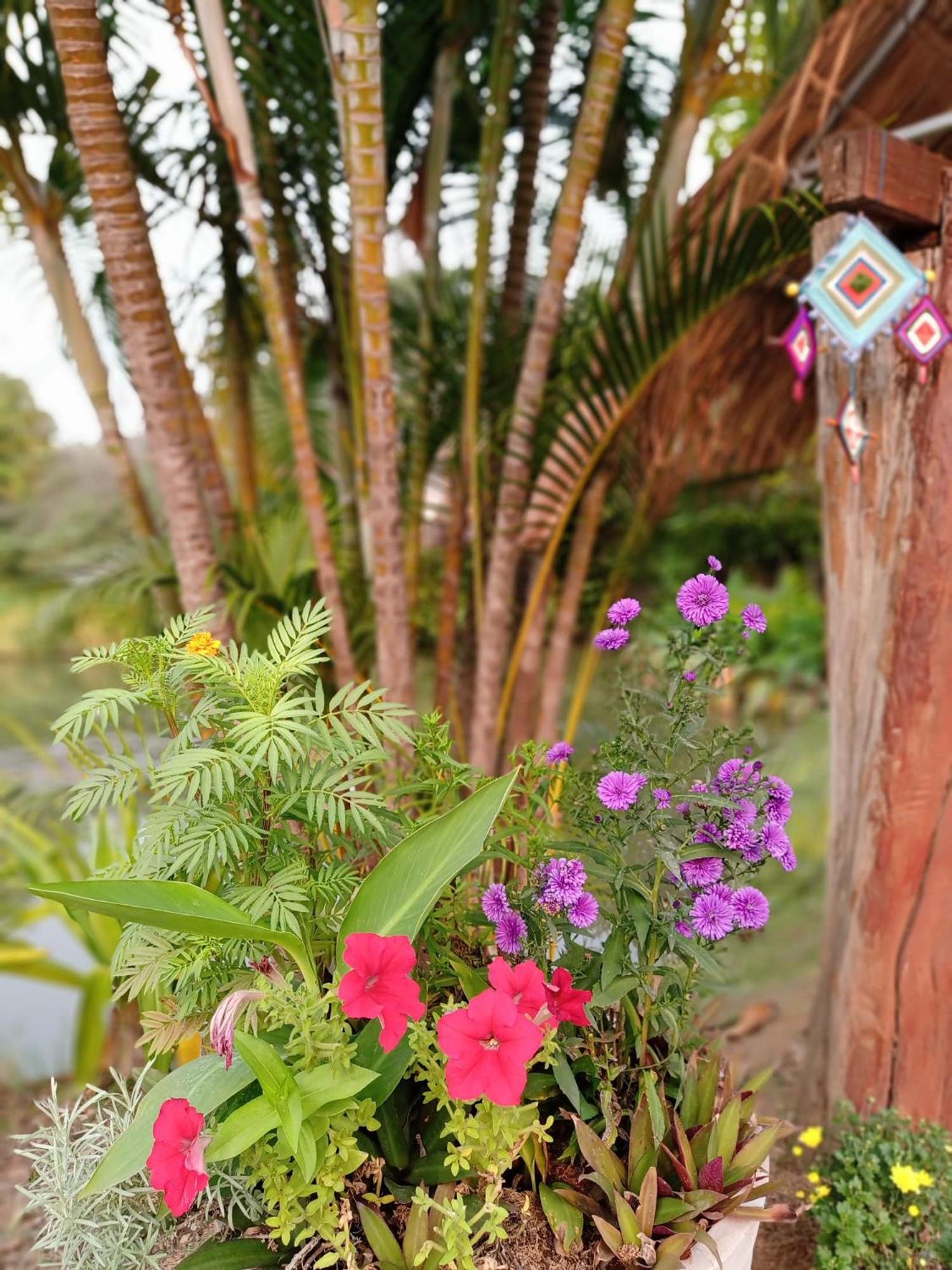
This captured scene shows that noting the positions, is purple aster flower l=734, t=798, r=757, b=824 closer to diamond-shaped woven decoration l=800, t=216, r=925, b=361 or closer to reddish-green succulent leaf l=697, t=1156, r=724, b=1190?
reddish-green succulent leaf l=697, t=1156, r=724, b=1190

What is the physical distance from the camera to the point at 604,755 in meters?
1.11

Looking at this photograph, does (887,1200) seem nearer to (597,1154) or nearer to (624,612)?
(597,1154)

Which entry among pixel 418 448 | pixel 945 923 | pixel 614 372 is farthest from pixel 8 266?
pixel 945 923

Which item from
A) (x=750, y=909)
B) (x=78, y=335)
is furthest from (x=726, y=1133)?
(x=78, y=335)

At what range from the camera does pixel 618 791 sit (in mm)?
1038

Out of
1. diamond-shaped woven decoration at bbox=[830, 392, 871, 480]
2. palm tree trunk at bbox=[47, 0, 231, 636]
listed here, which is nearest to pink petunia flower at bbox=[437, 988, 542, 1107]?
palm tree trunk at bbox=[47, 0, 231, 636]

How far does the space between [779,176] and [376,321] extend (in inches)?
37.0

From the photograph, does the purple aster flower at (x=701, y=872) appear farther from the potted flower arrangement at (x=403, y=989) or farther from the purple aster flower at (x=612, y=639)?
the purple aster flower at (x=612, y=639)

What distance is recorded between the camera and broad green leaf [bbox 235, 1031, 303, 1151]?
0.87 metres

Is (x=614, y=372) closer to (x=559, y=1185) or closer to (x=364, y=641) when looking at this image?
(x=364, y=641)

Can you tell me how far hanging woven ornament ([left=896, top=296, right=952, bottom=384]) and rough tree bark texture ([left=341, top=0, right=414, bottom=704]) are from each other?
3.04 feet

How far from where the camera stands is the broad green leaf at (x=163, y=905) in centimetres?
85

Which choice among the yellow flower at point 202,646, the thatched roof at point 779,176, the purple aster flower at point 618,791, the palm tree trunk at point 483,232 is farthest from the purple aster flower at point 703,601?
the palm tree trunk at point 483,232

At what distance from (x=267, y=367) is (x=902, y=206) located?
317 cm
